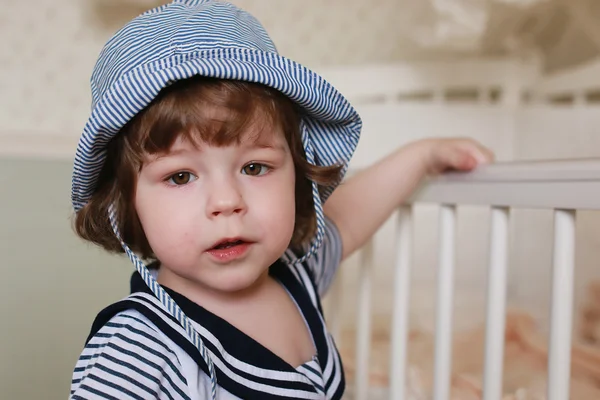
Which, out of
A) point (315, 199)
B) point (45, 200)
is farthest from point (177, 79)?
point (45, 200)

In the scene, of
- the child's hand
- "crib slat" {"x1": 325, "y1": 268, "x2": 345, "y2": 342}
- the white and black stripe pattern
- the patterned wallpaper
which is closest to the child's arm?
the child's hand

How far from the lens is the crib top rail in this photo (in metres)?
0.63

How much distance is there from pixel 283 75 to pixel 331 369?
1.16ft

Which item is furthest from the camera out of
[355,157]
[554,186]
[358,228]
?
[355,157]

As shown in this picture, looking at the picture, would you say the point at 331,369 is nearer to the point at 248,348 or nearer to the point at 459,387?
the point at 248,348

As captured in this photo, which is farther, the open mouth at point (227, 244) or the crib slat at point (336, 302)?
the crib slat at point (336, 302)

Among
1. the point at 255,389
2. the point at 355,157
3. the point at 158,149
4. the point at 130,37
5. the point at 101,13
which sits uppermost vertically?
the point at 101,13

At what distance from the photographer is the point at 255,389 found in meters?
0.71

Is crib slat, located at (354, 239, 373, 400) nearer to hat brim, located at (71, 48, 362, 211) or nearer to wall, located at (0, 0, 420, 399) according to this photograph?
hat brim, located at (71, 48, 362, 211)

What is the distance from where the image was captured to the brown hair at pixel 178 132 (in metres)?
0.66

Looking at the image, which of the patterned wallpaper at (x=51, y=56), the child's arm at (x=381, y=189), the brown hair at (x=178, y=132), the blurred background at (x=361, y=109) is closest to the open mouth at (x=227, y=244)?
the brown hair at (x=178, y=132)

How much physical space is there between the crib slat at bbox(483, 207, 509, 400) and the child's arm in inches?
7.0

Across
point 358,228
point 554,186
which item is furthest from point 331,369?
point 554,186

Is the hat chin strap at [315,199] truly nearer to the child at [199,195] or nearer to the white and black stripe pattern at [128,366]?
the child at [199,195]
